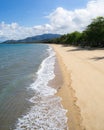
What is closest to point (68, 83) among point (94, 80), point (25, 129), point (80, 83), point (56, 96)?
point (80, 83)

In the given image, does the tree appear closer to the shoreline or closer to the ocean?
the shoreline

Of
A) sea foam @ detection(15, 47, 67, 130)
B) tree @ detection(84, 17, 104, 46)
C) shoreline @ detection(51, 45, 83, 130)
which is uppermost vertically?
tree @ detection(84, 17, 104, 46)

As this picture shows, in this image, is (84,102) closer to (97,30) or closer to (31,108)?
(31,108)

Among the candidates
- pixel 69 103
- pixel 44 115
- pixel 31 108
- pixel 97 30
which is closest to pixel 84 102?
pixel 69 103

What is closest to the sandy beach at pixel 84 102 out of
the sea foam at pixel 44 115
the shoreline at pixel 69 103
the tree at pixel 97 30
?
the shoreline at pixel 69 103

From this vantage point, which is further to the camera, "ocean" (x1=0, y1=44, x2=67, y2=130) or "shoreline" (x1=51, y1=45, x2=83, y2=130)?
"ocean" (x1=0, y1=44, x2=67, y2=130)

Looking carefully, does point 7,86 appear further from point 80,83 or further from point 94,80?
point 94,80

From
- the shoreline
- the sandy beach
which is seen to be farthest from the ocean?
the sandy beach

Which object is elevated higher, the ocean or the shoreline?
the shoreline

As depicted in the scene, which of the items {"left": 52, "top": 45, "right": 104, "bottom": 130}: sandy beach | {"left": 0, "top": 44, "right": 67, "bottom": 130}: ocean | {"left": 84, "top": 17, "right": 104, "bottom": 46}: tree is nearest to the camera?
{"left": 52, "top": 45, "right": 104, "bottom": 130}: sandy beach

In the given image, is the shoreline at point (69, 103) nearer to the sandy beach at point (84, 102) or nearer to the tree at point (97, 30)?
the sandy beach at point (84, 102)

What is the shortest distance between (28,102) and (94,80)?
7.33 m

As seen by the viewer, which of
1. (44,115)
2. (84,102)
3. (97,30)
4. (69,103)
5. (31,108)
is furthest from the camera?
(97,30)

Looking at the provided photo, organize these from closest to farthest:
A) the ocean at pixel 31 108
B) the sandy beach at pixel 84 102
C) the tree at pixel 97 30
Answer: the sandy beach at pixel 84 102
the ocean at pixel 31 108
the tree at pixel 97 30
